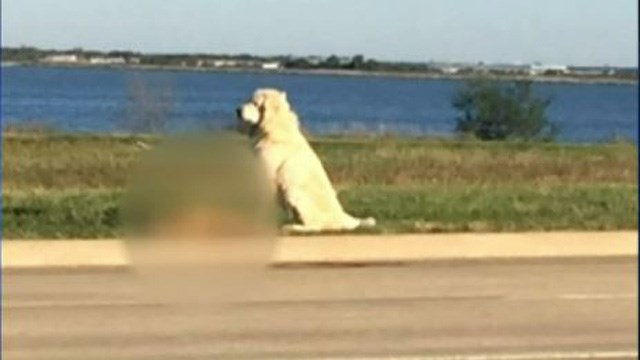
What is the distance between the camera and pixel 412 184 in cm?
2552

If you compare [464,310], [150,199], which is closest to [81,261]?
[150,199]

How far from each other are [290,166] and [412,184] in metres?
7.56

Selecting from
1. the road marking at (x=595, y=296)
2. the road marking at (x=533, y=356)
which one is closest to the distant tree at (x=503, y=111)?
the road marking at (x=595, y=296)

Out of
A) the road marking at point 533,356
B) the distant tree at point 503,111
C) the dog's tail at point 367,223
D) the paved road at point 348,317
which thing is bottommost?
the road marking at point 533,356

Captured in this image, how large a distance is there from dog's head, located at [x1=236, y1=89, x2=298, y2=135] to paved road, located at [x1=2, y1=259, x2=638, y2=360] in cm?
242

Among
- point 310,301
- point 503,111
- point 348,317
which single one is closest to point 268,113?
point 310,301

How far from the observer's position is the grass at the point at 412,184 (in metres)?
18.6

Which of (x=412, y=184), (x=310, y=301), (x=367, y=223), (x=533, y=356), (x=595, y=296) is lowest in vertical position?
(x=533, y=356)

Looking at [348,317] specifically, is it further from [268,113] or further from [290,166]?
[268,113]

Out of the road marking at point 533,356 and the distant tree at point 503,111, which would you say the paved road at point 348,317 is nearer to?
the road marking at point 533,356

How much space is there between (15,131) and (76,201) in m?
22.8

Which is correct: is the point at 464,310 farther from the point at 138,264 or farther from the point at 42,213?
the point at 42,213

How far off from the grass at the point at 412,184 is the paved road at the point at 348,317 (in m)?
2.49

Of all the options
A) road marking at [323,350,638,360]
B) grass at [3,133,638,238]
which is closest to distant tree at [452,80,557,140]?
grass at [3,133,638,238]
